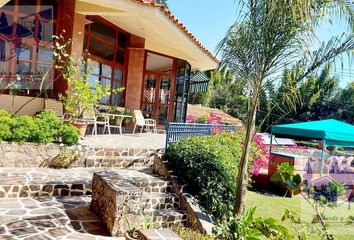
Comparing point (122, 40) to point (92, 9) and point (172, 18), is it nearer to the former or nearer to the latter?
point (92, 9)

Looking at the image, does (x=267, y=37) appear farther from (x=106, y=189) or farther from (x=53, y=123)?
(x=53, y=123)

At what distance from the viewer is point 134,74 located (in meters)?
14.2

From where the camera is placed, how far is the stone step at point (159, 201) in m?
6.38

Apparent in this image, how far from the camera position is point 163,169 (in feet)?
25.1

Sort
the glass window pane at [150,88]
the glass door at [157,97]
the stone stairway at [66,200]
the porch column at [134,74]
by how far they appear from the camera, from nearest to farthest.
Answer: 1. the stone stairway at [66,200]
2. the porch column at [134,74]
3. the glass window pane at [150,88]
4. the glass door at [157,97]

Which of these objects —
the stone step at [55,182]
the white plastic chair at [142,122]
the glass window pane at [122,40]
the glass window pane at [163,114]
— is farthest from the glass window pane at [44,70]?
the glass window pane at [163,114]

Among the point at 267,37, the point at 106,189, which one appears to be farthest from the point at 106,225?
the point at 267,37

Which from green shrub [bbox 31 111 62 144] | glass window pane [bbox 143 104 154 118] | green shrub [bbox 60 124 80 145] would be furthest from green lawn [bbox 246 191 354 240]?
glass window pane [bbox 143 104 154 118]

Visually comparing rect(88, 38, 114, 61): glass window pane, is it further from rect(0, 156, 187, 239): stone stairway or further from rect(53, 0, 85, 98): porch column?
rect(0, 156, 187, 239): stone stairway

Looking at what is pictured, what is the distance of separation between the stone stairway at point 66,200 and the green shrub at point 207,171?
0.56 m

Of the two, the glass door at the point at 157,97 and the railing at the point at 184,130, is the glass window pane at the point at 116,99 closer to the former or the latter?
the glass door at the point at 157,97

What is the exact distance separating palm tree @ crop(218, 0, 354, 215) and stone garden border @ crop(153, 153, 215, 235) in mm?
639

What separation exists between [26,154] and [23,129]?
→ 58 centimetres

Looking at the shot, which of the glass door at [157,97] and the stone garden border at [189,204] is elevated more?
the glass door at [157,97]
